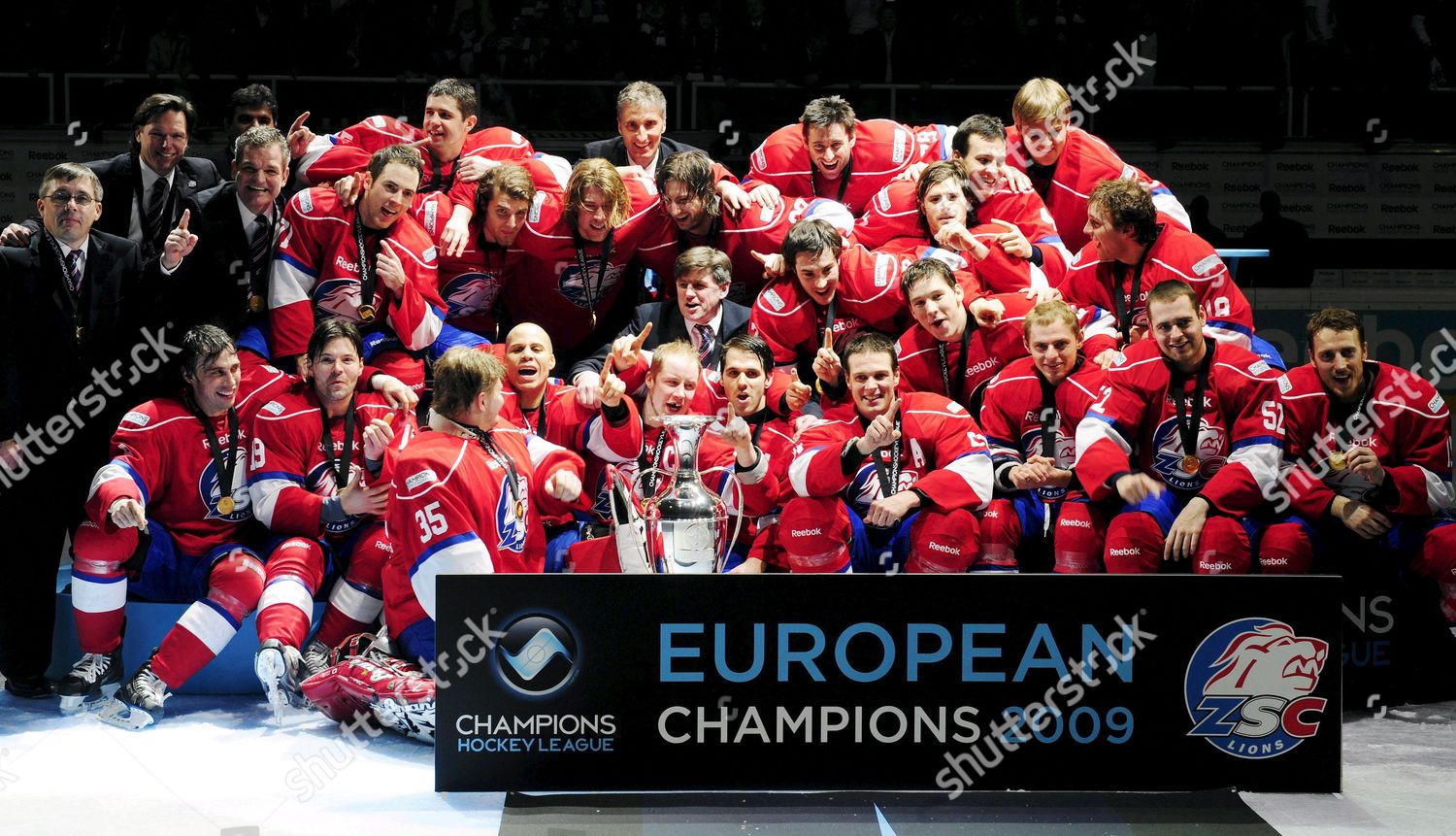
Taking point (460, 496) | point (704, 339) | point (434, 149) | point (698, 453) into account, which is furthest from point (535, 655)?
point (434, 149)

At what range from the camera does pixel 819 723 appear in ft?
11.8

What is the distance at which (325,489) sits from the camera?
478cm

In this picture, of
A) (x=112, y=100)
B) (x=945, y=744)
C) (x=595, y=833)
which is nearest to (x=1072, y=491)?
(x=945, y=744)

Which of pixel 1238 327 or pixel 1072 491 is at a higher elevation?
pixel 1238 327

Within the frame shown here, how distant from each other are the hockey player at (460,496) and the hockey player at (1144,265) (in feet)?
7.41

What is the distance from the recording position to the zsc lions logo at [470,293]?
544 centimetres

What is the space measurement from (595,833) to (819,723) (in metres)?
0.65

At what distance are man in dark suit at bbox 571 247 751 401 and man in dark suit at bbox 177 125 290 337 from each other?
126cm

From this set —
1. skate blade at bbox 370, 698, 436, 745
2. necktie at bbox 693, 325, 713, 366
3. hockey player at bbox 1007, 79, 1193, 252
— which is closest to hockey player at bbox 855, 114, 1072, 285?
hockey player at bbox 1007, 79, 1193, 252

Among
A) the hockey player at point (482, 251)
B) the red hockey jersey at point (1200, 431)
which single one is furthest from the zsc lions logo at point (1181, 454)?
the hockey player at point (482, 251)

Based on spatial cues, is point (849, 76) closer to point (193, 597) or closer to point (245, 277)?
point (245, 277)

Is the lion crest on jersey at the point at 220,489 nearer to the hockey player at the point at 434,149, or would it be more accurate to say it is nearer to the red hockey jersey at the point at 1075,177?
the hockey player at the point at 434,149

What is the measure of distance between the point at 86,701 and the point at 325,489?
1.05 meters

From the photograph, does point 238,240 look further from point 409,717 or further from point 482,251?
point 409,717
